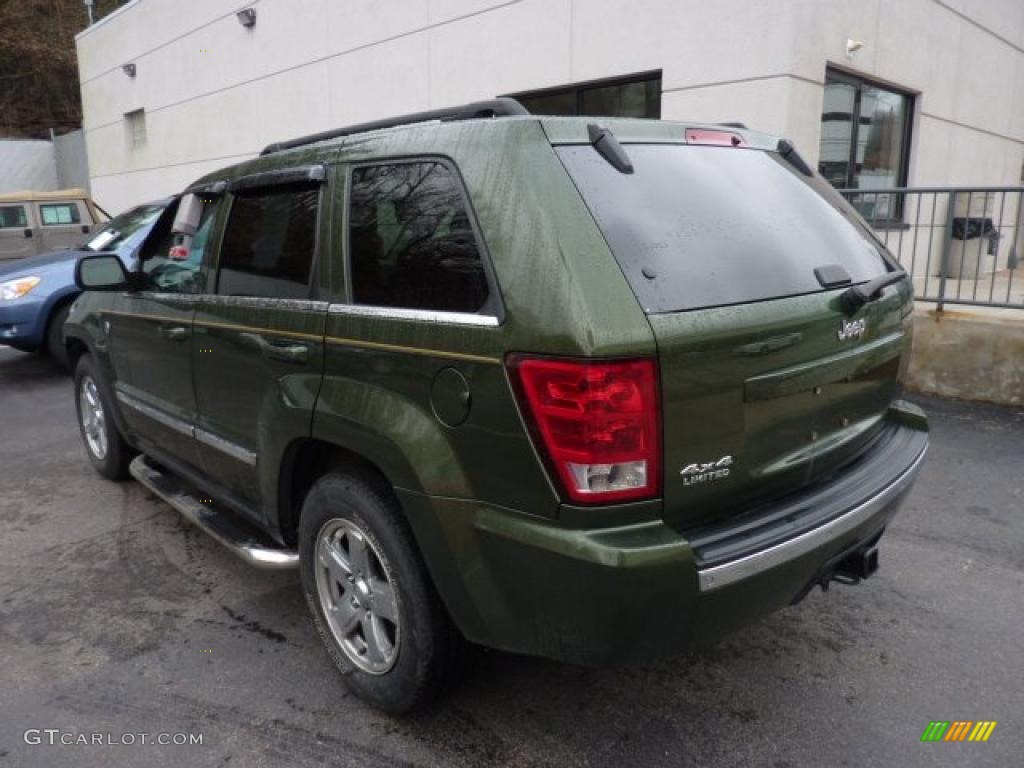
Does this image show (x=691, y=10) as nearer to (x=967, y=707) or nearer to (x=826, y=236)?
(x=826, y=236)

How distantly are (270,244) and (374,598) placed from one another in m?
1.39

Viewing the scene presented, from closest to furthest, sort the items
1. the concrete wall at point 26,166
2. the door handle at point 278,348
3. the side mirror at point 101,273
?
the door handle at point 278,348, the side mirror at point 101,273, the concrete wall at point 26,166

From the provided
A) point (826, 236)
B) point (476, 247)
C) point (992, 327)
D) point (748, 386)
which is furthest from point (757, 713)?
point (992, 327)

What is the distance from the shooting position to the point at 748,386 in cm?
218

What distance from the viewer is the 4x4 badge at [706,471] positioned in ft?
6.81

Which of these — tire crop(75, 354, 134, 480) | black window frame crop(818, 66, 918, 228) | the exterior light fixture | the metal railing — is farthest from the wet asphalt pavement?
the exterior light fixture

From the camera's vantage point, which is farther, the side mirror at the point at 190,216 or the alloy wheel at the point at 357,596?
the side mirror at the point at 190,216

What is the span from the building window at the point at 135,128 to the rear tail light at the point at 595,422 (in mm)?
20363

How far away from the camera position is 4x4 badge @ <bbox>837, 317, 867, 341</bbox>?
248 cm

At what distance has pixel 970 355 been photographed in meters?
6.21

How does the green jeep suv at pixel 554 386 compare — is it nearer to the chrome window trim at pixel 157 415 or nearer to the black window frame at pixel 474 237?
the black window frame at pixel 474 237

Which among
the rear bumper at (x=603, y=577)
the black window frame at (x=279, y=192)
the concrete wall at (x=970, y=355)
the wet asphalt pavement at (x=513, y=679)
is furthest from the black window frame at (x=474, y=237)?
the concrete wall at (x=970, y=355)

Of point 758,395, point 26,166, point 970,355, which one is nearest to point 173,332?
point 758,395

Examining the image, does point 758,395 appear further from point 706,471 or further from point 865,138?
point 865,138
